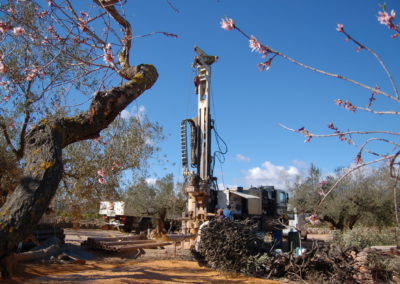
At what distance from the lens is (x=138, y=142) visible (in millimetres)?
13172

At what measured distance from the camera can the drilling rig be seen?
15117 mm

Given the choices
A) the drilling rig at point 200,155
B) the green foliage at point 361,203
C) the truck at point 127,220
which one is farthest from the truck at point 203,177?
the truck at point 127,220

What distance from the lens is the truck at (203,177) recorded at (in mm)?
15109

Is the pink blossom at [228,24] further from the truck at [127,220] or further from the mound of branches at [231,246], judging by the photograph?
the truck at [127,220]

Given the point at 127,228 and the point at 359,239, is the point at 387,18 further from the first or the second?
the point at 127,228

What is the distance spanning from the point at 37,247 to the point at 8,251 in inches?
319

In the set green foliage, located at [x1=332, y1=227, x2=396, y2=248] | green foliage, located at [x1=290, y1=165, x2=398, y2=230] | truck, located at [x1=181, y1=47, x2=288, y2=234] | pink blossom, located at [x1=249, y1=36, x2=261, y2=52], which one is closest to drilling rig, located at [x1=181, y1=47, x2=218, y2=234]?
truck, located at [x1=181, y1=47, x2=288, y2=234]

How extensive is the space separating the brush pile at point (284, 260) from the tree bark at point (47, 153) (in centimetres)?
534

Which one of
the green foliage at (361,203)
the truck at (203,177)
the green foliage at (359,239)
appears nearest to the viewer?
the green foliage at (359,239)

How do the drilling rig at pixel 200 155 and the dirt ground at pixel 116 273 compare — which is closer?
the dirt ground at pixel 116 273

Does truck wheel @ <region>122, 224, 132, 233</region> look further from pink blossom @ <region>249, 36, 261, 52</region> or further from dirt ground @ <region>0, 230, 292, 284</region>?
pink blossom @ <region>249, 36, 261, 52</region>

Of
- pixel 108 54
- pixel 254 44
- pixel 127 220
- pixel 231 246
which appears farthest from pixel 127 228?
pixel 254 44

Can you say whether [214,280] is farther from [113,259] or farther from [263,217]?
[263,217]

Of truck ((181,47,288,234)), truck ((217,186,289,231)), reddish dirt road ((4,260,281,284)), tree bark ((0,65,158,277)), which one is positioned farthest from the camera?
truck ((217,186,289,231))
